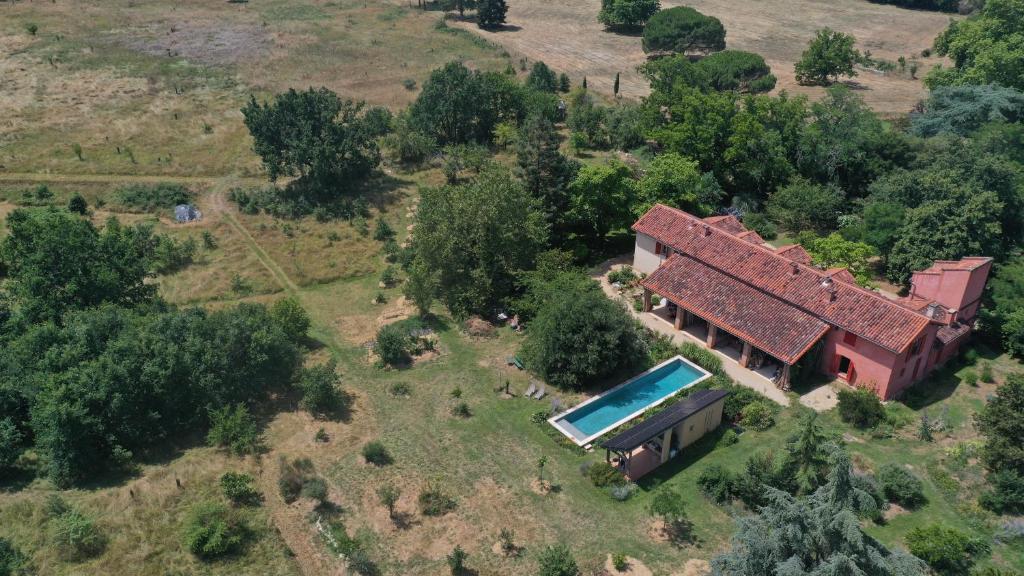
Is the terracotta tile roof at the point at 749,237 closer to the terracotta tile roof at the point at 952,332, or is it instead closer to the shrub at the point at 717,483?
the terracotta tile roof at the point at 952,332

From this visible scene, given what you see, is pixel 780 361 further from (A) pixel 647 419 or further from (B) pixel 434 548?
(B) pixel 434 548

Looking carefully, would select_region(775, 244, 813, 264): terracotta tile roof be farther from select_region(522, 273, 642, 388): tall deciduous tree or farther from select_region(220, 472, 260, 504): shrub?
select_region(220, 472, 260, 504): shrub

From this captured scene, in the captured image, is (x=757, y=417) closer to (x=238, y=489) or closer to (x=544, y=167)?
(x=544, y=167)

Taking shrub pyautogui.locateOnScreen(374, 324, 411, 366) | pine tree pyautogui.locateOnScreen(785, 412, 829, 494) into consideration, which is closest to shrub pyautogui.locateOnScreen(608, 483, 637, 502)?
pine tree pyautogui.locateOnScreen(785, 412, 829, 494)


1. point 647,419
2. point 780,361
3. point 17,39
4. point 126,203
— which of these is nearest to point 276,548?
point 647,419

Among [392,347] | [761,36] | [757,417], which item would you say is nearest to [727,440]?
[757,417]
